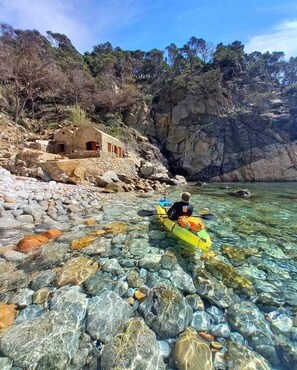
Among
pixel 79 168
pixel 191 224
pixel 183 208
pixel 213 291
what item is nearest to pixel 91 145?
pixel 79 168

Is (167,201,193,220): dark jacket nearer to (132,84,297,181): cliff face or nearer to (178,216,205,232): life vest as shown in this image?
(178,216,205,232): life vest

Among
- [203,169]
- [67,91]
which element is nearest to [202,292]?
[203,169]

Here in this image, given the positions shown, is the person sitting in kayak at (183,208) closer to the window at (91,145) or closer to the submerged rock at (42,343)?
the submerged rock at (42,343)

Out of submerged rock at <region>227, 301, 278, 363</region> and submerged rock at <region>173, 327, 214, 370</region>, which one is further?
submerged rock at <region>227, 301, 278, 363</region>

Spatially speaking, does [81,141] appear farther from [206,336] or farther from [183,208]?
[206,336]

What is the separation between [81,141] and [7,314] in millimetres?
20713

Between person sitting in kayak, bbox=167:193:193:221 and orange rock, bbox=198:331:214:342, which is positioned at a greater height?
person sitting in kayak, bbox=167:193:193:221

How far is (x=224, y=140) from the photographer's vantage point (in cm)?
3859

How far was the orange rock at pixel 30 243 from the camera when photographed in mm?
4997

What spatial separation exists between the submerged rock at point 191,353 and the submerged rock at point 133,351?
0.21 m

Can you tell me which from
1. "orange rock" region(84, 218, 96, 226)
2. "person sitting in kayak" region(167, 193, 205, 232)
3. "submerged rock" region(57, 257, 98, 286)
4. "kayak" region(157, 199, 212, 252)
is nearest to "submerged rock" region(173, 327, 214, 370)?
"submerged rock" region(57, 257, 98, 286)

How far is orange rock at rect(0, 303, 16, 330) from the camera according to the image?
2.72m

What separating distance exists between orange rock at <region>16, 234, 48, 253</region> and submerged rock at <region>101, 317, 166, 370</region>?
348 cm

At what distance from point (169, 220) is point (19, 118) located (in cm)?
2999
